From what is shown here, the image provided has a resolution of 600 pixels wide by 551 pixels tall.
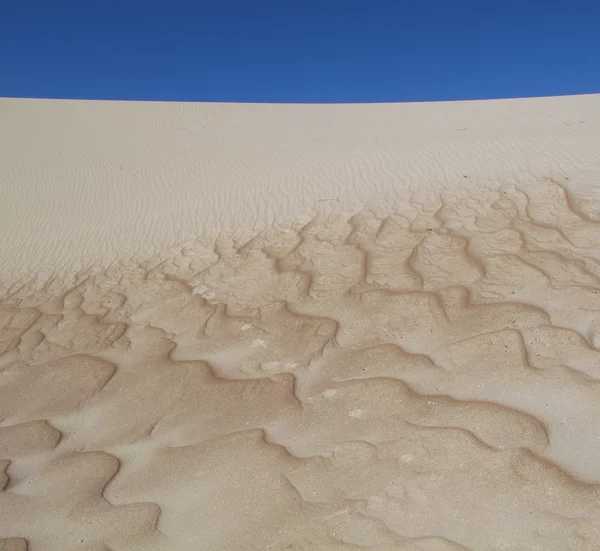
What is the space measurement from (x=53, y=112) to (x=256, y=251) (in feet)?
45.2

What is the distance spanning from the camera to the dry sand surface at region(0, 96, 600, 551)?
9.14 ft

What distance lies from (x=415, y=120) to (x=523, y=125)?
3008mm

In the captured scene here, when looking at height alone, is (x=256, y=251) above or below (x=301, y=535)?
above

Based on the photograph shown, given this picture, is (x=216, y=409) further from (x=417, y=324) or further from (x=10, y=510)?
(x=417, y=324)

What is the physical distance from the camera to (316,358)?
4.21 meters

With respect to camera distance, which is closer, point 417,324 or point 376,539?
point 376,539

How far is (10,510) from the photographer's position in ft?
Answer: 10.2

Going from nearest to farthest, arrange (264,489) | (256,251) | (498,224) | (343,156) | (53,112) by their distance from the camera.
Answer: (264,489) → (498,224) → (256,251) → (343,156) → (53,112)

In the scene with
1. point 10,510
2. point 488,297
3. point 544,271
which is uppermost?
point 544,271

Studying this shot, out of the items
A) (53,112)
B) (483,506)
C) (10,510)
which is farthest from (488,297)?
(53,112)

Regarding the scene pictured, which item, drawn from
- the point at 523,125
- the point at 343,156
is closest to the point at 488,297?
the point at 343,156

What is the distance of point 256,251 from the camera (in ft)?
20.6

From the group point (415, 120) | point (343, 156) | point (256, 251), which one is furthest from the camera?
point (415, 120)

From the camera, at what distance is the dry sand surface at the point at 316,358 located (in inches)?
110
